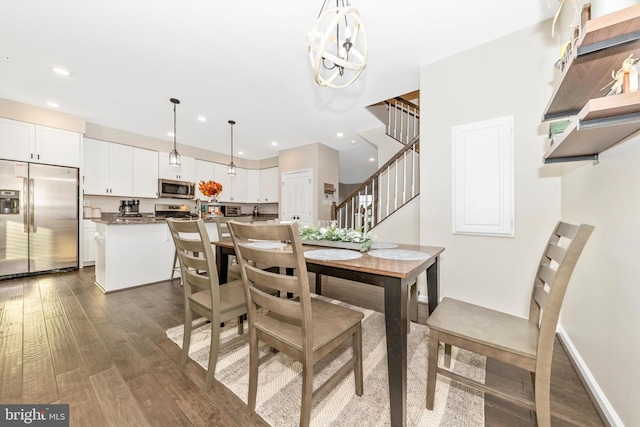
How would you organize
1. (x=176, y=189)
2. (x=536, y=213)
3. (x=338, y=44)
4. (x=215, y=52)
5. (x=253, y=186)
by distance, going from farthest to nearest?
(x=253, y=186)
(x=176, y=189)
(x=215, y=52)
(x=536, y=213)
(x=338, y=44)

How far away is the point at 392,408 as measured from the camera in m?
A: 1.11

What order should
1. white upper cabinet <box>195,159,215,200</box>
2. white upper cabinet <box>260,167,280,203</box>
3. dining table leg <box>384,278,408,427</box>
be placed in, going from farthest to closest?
white upper cabinet <box>260,167,280,203</box>, white upper cabinet <box>195,159,215,200</box>, dining table leg <box>384,278,408,427</box>

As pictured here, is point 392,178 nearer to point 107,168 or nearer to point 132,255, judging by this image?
point 132,255

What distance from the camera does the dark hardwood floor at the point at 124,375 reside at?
4.03 ft

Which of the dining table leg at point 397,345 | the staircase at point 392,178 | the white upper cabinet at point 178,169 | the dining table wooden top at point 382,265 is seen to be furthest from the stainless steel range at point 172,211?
the dining table leg at point 397,345

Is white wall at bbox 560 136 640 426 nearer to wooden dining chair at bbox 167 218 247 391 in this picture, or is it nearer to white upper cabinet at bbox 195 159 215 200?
wooden dining chair at bbox 167 218 247 391

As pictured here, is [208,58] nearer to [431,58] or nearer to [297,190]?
[431,58]

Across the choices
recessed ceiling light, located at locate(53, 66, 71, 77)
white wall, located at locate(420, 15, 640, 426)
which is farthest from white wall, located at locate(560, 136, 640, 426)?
recessed ceiling light, located at locate(53, 66, 71, 77)

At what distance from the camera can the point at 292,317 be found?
1.08 m

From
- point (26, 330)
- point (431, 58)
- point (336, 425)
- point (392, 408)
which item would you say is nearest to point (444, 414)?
point (392, 408)

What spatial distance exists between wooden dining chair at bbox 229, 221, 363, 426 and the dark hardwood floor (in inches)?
16.9

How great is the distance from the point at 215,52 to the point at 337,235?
2.30 metres

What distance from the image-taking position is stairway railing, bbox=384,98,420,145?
4.32m

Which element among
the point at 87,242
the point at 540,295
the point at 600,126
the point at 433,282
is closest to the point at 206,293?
the point at 433,282
